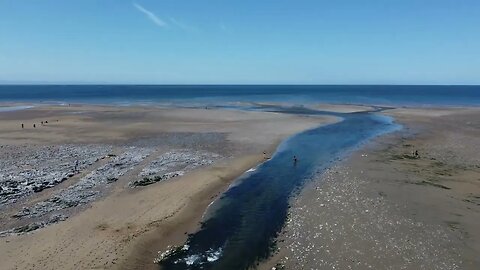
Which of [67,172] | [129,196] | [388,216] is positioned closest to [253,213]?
[388,216]

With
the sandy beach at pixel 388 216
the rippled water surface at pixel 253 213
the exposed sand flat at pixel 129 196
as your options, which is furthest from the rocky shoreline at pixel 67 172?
the sandy beach at pixel 388 216

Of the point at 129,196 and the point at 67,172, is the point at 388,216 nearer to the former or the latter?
the point at 129,196

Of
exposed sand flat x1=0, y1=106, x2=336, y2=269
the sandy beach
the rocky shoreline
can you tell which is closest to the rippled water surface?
the sandy beach

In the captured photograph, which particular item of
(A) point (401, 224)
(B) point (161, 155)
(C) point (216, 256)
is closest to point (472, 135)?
(A) point (401, 224)

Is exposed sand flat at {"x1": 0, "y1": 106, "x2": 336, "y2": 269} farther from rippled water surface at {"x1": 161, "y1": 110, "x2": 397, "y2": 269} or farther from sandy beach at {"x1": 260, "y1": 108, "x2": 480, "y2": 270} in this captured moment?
sandy beach at {"x1": 260, "y1": 108, "x2": 480, "y2": 270}

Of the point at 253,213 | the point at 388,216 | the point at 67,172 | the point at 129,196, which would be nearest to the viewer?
the point at 388,216

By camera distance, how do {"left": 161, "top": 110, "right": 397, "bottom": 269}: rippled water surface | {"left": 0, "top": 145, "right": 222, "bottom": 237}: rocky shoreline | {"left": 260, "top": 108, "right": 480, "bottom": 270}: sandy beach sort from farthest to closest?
1. {"left": 0, "top": 145, "right": 222, "bottom": 237}: rocky shoreline
2. {"left": 161, "top": 110, "right": 397, "bottom": 269}: rippled water surface
3. {"left": 260, "top": 108, "right": 480, "bottom": 270}: sandy beach
